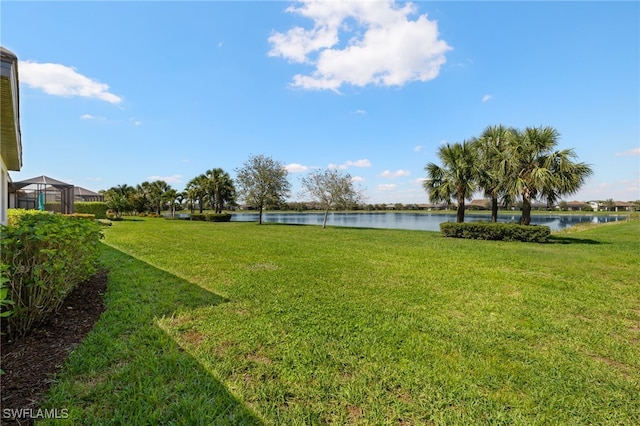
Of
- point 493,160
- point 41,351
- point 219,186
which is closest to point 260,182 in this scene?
point 219,186

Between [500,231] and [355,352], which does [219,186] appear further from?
[355,352]

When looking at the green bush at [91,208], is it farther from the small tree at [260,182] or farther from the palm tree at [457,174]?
the palm tree at [457,174]

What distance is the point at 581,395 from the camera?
219 cm

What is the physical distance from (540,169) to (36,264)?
55.3 ft

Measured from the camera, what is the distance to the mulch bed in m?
2.05

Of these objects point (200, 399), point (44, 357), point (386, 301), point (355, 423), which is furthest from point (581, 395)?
point (44, 357)

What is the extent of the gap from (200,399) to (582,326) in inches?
166

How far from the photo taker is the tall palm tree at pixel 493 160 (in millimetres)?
14812

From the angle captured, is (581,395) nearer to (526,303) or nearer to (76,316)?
(526,303)

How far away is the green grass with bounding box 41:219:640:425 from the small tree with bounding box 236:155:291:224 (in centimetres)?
2176

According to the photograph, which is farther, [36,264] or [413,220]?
[413,220]

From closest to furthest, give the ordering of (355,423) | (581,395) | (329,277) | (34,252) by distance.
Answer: (355,423), (581,395), (34,252), (329,277)

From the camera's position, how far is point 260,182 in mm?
27188

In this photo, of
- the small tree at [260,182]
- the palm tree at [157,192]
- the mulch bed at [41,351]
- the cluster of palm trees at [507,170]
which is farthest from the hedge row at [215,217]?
the mulch bed at [41,351]
